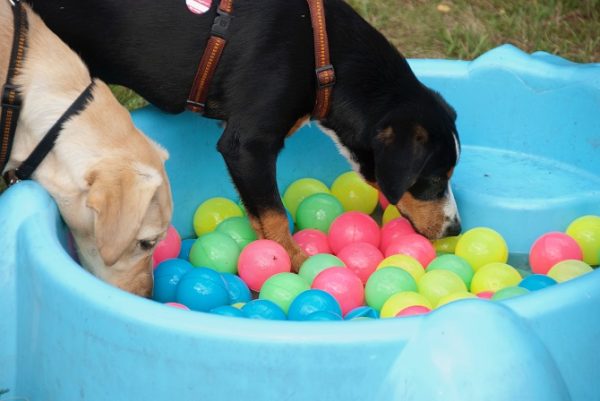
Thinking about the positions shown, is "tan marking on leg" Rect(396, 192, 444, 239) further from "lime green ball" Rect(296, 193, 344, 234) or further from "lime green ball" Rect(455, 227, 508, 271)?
"lime green ball" Rect(296, 193, 344, 234)

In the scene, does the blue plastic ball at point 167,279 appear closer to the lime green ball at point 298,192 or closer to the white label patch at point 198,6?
the lime green ball at point 298,192

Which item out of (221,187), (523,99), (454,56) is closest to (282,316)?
(221,187)

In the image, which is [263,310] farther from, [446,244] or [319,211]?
[446,244]

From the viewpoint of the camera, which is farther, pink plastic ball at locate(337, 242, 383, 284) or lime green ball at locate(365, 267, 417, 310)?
pink plastic ball at locate(337, 242, 383, 284)

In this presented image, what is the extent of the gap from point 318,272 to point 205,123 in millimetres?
1013

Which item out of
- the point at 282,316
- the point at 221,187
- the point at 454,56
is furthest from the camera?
the point at 454,56

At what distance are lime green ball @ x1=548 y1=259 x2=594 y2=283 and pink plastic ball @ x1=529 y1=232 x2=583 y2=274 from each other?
0.43 ft

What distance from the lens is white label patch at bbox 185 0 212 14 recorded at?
400 centimetres

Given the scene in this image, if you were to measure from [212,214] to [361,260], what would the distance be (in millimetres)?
797

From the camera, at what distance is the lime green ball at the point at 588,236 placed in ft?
13.7

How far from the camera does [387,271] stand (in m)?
3.88

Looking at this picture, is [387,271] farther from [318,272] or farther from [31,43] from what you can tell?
[31,43]

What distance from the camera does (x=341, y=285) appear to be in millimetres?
3820

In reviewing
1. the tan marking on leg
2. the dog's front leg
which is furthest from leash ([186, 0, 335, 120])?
the tan marking on leg
